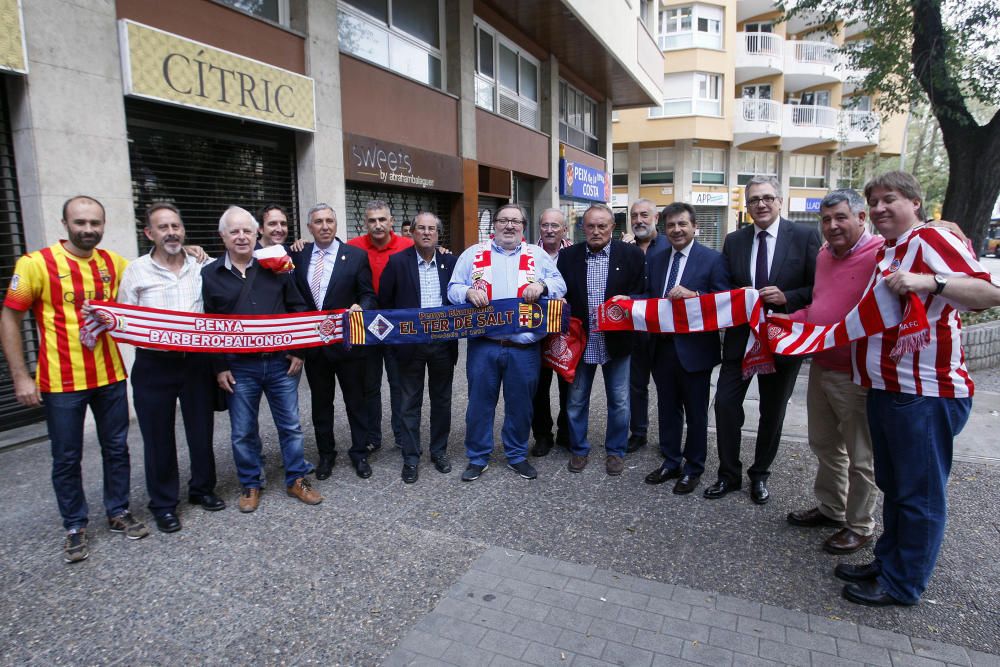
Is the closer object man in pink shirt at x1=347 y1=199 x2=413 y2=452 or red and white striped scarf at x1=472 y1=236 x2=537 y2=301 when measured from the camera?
red and white striped scarf at x1=472 y1=236 x2=537 y2=301

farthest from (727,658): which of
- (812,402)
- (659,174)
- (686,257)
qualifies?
(659,174)

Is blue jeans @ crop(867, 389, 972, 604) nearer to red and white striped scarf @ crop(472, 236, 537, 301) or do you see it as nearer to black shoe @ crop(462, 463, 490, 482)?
red and white striped scarf @ crop(472, 236, 537, 301)

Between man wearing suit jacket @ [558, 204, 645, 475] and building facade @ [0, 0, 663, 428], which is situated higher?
building facade @ [0, 0, 663, 428]

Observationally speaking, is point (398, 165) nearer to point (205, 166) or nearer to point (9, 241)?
point (205, 166)

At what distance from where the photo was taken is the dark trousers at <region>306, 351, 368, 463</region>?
191 inches

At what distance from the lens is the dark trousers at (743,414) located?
4.25 meters

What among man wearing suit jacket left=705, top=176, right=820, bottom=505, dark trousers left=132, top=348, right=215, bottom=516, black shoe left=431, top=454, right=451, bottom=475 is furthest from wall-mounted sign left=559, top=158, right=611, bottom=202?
dark trousers left=132, top=348, right=215, bottom=516

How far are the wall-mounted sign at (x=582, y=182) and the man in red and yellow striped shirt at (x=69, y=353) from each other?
48.4 feet

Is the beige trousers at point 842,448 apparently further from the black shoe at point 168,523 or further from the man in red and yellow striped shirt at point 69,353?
the man in red and yellow striped shirt at point 69,353

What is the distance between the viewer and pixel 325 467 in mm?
4879

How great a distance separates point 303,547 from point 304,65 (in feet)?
22.9

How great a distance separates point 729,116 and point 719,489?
3377cm

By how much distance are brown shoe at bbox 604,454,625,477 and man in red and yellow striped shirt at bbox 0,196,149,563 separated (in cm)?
326

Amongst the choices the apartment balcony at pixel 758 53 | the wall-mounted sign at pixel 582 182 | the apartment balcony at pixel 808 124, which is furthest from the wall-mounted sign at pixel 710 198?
the wall-mounted sign at pixel 582 182
